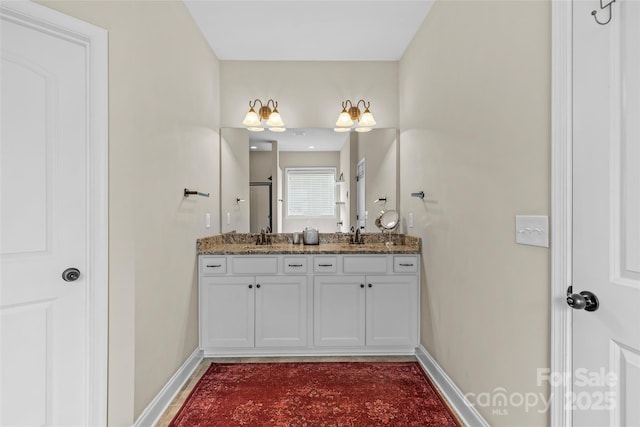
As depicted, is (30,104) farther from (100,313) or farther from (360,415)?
(360,415)

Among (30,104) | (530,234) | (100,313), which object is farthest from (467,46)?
(100,313)

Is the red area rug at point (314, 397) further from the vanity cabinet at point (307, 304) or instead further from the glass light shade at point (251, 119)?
the glass light shade at point (251, 119)

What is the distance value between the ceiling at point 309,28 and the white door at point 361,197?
101 centimetres

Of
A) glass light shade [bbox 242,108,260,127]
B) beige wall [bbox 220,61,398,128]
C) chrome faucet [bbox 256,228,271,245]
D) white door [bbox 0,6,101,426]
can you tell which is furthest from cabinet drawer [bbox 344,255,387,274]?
white door [bbox 0,6,101,426]

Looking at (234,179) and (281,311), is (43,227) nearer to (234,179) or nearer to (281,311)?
(281,311)

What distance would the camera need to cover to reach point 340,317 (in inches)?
102

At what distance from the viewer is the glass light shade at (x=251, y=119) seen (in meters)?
2.99

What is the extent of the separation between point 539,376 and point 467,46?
164cm

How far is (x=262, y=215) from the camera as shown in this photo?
3.18 m
